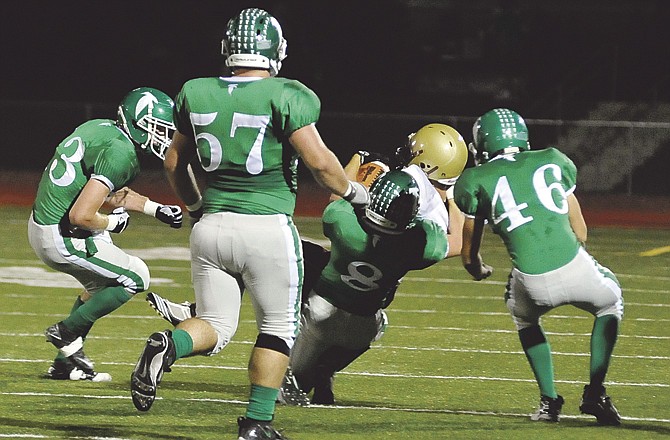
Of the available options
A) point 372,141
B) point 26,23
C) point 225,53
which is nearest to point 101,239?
point 225,53

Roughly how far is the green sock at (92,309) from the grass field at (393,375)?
1.01 ft

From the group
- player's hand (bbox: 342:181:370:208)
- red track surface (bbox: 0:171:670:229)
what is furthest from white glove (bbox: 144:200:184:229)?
red track surface (bbox: 0:171:670:229)

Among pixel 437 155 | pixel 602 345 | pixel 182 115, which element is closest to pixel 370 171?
pixel 437 155

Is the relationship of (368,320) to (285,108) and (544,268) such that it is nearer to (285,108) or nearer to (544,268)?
(544,268)

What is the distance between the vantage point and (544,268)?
221 inches

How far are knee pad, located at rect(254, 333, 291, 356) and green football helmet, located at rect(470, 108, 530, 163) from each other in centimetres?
145

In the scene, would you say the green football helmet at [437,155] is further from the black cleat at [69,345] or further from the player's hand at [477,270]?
the black cleat at [69,345]

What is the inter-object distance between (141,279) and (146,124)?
0.84 m

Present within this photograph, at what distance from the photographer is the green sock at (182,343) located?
494 cm

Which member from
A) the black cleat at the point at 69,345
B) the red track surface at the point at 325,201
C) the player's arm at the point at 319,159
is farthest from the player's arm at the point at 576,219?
the red track surface at the point at 325,201

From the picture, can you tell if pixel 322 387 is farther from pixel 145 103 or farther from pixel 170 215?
pixel 145 103

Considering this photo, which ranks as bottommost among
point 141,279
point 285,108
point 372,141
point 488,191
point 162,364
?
point 372,141

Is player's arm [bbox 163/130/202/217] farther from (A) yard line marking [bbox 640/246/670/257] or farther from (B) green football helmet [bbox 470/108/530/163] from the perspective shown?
(A) yard line marking [bbox 640/246/670/257]

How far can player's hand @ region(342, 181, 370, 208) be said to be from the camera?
4980 millimetres
